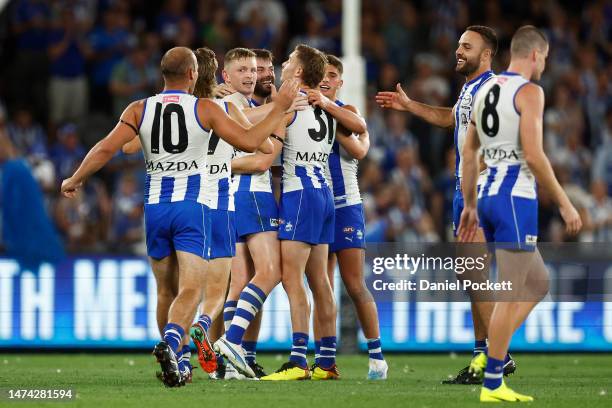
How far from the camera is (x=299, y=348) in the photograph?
10.6m

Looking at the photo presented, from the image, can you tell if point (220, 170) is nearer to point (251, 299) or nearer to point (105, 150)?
point (251, 299)

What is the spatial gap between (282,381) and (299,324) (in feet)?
1.71

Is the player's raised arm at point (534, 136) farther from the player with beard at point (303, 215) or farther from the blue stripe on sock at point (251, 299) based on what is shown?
the blue stripe on sock at point (251, 299)

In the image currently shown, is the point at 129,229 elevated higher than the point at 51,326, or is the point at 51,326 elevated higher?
the point at 129,229

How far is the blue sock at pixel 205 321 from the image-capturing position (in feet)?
33.0

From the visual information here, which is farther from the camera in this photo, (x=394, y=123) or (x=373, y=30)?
(x=373, y=30)

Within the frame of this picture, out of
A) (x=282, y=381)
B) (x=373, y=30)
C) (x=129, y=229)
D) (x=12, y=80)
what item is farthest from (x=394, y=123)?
(x=282, y=381)

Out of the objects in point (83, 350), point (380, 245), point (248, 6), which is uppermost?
point (248, 6)

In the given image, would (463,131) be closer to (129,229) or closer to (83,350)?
(83,350)

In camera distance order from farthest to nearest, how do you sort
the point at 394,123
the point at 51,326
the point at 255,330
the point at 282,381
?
the point at 394,123, the point at 51,326, the point at 255,330, the point at 282,381

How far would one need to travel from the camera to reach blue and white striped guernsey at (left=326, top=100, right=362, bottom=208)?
11172mm

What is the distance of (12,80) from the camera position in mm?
20172

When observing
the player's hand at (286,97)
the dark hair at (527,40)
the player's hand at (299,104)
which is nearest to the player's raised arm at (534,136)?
the dark hair at (527,40)

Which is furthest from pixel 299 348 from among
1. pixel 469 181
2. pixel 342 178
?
pixel 469 181
